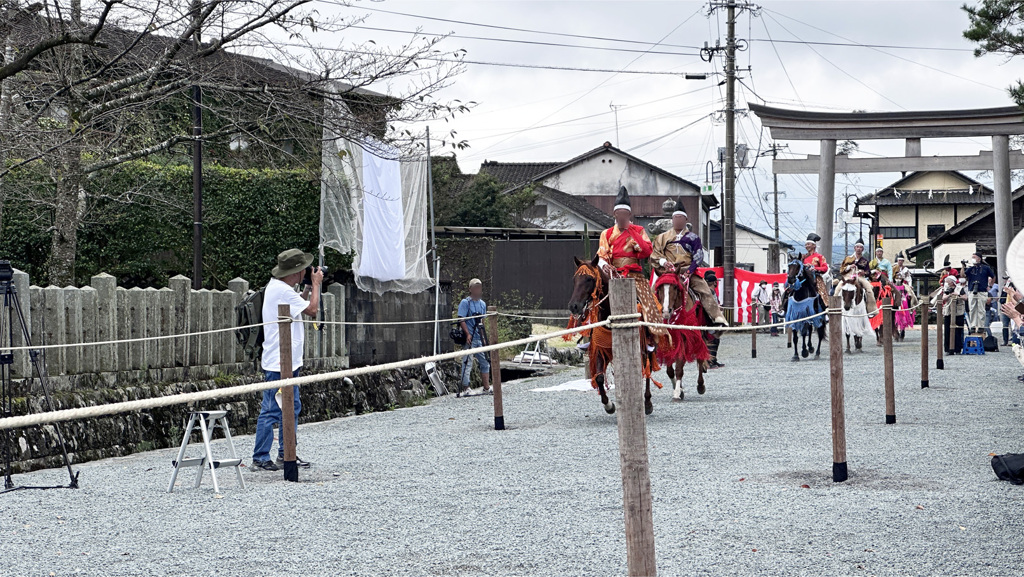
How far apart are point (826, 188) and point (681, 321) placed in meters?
11.2

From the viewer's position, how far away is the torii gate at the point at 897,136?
72.1ft

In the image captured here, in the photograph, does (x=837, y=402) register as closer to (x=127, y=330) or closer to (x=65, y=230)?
(x=127, y=330)

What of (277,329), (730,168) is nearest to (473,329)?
(277,329)

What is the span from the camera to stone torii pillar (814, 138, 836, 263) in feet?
74.5

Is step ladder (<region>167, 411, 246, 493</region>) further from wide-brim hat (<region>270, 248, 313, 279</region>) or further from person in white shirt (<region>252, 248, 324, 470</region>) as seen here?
wide-brim hat (<region>270, 248, 313, 279</region>)

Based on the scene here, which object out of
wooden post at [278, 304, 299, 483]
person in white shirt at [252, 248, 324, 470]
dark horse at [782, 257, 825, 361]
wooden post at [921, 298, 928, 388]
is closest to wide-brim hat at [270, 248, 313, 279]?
person in white shirt at [252, 248, 324, 470]

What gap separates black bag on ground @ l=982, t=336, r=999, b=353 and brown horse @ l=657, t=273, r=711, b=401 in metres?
12.0

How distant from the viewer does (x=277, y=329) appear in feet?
29.4

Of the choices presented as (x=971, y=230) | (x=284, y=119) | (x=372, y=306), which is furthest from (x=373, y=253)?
(x=971, y=230)

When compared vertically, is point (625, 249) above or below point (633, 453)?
above

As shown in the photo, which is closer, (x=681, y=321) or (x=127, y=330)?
(x=127, y=330)

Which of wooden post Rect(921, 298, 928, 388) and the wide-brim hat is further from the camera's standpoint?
wooden post Rect(921, 298, 928, 388)

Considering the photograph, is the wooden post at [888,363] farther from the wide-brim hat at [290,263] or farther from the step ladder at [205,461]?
the step ladder at [205,461]

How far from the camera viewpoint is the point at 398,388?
16.9 meters
